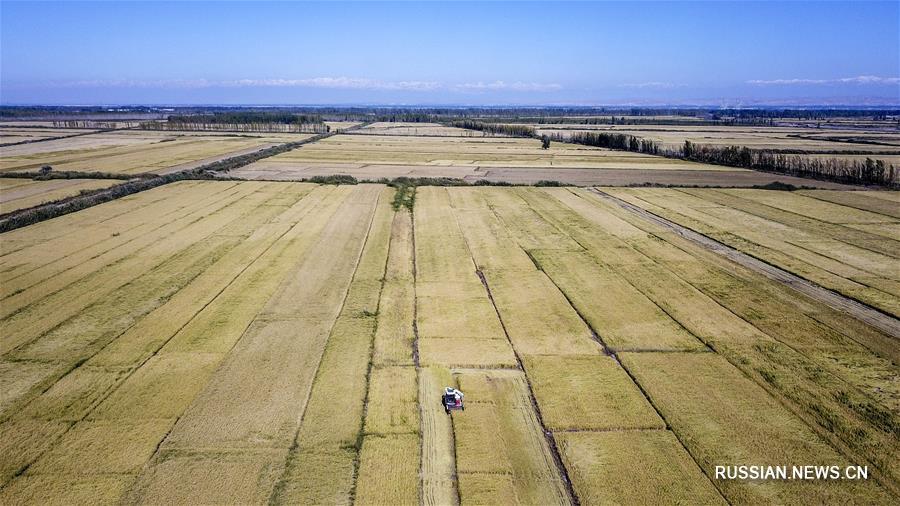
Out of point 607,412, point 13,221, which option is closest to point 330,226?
point 13,221

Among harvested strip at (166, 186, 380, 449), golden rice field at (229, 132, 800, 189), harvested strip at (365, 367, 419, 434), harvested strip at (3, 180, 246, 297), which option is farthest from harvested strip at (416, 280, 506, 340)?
golden rice field at (229, 132, 800, 189)

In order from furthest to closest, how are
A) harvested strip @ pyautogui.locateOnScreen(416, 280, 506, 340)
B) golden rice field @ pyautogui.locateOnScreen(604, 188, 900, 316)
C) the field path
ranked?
golden rice field @ pyautogui.locateOnScreen(604, 188, 900, 316), the field path, harvested strip @ pyautogui.locateOnScreen(416, 280, 506, 340)

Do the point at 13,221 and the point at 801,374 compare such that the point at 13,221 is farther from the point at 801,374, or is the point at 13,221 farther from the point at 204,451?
the point at 801,374

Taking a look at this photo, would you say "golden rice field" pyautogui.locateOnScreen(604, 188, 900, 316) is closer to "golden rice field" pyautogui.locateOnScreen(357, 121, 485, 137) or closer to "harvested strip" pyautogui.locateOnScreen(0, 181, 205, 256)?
"harvested strip" pyautogui.locateOnScreen(0, 181, 205, 256)

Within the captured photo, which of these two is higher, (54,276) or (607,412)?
(54,276)

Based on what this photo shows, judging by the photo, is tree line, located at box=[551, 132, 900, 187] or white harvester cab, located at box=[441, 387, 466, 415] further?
tree line, located at box=[551, 132, 900, 187]

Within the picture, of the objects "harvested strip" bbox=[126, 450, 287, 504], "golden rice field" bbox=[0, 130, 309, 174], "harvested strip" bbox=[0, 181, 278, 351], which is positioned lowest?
"harvested strip" bbox=[126, 450, 287, 504]

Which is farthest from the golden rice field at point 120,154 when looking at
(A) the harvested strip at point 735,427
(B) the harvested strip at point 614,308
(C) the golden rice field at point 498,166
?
(A) the harvested strip at point 735,427
